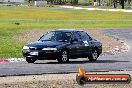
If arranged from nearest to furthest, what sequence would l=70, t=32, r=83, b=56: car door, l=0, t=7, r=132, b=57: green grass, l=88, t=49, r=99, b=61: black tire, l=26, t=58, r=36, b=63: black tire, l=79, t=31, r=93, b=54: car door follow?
l=26, t=58, r=36, b=63: black tire < l=70, t=32, r=83, b=56: car door < l=79, t=31, r=93, b=54: car door < l=88, t=49, r=99, b=61: black tire < l=0, t=7, r=132, b=57: green grass

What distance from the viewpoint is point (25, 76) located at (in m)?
17.5

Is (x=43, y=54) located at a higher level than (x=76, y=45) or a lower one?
lower

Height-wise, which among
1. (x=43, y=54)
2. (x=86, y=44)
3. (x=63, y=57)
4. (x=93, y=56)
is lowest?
(x=93, y=56)

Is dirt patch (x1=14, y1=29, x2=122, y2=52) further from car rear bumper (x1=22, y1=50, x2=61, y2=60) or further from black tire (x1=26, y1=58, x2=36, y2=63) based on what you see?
car rear bumper (x1=22, y1=50, x2=61, y2=60)

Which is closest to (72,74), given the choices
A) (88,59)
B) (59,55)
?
(59,55)

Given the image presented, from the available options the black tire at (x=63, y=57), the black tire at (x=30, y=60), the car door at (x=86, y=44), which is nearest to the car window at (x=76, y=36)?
the car door at (x=86, y=44)

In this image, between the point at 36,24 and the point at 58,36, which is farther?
the point at 36,24

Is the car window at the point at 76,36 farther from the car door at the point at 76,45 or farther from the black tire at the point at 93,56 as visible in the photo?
the black tire at the point at 93,56

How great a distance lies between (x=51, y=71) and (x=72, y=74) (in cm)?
133

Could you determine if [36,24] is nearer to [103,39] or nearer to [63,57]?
[103,39]

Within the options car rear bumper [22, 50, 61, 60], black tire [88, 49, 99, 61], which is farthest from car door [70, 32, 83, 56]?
car rear bumper [22, 50, 61, 60]

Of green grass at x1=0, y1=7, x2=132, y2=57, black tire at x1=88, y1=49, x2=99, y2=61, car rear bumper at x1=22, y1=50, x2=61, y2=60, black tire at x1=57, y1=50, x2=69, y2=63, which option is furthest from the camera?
green grass at x1=0, y1=7, x2=132, y2=57

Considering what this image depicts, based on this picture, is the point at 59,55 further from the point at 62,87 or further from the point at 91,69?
the point at 62,87

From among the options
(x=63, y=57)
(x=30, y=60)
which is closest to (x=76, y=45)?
(x=63, y=57)
